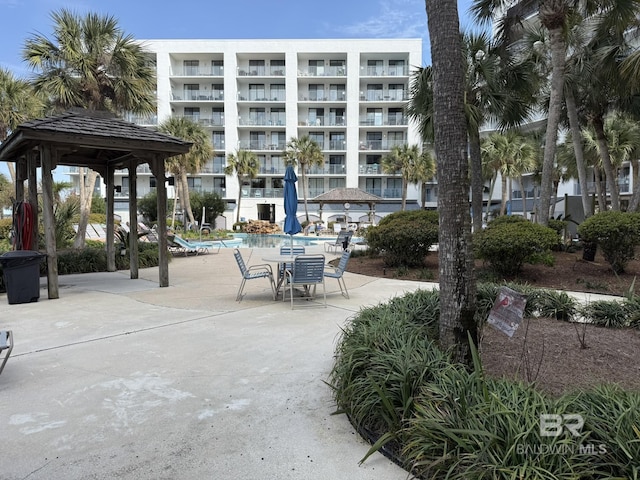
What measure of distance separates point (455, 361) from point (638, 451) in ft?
4.34

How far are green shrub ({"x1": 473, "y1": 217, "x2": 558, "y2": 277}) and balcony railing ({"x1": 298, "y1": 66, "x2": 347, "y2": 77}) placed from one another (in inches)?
1472

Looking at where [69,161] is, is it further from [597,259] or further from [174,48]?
[174,48]

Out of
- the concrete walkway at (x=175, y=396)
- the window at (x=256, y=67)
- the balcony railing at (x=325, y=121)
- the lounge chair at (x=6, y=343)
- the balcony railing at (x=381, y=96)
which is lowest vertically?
the concrete walkway at (x=175, y=396)

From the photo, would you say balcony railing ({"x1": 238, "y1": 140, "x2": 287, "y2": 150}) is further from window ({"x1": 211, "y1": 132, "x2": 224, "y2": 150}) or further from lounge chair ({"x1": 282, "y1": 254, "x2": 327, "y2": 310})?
lounge chair ({"x1": 282, "y1": 254, "x2": 327, "y2": 310})

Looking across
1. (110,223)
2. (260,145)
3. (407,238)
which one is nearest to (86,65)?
(110,223)

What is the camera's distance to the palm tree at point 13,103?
682 inches

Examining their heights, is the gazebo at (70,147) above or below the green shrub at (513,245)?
above

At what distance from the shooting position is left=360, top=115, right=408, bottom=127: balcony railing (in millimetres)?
42812

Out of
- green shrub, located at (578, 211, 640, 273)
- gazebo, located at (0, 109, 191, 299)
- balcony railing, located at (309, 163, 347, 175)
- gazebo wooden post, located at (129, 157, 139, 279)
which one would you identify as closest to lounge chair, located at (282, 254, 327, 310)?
gazebo, located at (0, 109, 191, 299)

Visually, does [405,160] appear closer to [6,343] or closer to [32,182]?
[32,182]

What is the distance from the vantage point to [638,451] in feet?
6.31

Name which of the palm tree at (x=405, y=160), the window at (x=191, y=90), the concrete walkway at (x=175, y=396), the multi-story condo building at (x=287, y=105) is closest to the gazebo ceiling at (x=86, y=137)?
the concrete walkway at (x=175, y=396)

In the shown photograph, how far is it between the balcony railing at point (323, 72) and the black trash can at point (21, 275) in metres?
39.4

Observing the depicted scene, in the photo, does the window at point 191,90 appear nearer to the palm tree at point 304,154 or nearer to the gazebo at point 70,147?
the palm tree at point 304,154
